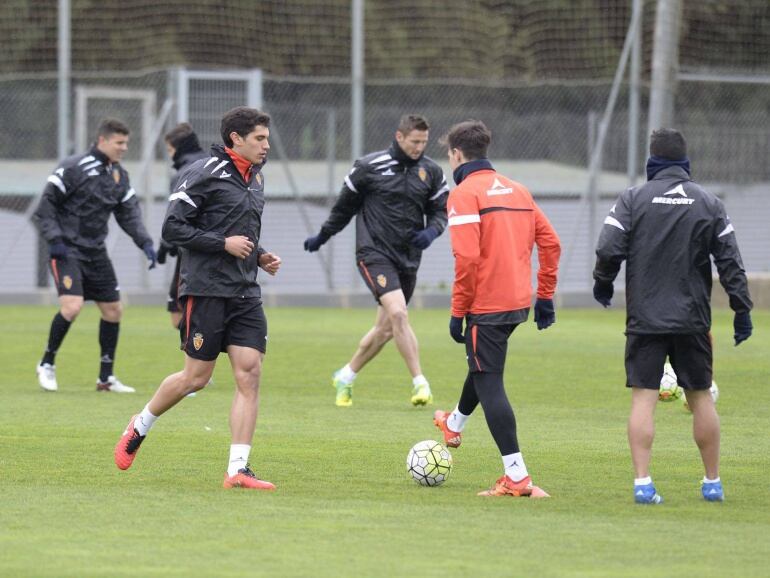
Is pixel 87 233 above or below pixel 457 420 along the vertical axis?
above

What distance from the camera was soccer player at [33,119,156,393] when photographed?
13.0 metres

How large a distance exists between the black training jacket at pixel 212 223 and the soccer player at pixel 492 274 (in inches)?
44.3

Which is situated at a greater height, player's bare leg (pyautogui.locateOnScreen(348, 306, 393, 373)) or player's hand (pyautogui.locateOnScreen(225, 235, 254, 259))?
player's hand (pyautogui.locateOnScreen(225, 235, 254, 259))

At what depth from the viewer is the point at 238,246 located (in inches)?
325

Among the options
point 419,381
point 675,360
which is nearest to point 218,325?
point 675,360

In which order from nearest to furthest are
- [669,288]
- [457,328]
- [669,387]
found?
[669,288], [457,328], [669,387]

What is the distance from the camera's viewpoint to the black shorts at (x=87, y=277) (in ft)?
42.8

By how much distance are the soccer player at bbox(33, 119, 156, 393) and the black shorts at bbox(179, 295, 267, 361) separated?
185 inches

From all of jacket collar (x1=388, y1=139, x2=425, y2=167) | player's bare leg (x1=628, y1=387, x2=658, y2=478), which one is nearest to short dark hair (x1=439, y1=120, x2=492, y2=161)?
player's bare leg (x1=628, y1=387, x2=658, y2=478)

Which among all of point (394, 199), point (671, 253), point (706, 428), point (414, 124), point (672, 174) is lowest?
point (706, 428)

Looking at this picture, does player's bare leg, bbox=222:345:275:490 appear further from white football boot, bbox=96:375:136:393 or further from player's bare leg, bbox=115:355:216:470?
white football boot, bbox=96:375:136:393

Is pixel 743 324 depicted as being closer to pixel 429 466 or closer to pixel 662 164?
pixel 662 164

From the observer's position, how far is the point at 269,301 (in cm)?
2352

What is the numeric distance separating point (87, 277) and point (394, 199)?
2.72 metres
